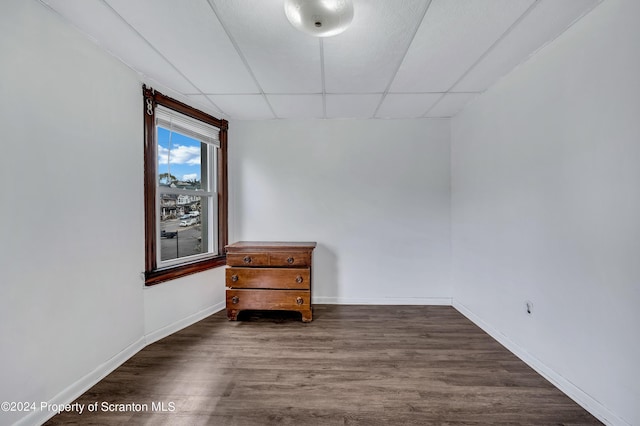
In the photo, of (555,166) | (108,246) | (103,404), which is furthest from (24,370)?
(555,166)

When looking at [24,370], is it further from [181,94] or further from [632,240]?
[632,240]

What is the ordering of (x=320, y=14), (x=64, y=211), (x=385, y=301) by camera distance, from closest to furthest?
1. (x=320, y=14)
2. (x=64, y=211)
3. (x=385, y=301)

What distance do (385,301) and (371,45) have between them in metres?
2.63

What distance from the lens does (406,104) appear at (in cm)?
255

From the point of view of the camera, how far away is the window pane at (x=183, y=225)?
7.64 ft

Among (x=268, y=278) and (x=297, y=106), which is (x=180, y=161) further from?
(x=268, y=278)

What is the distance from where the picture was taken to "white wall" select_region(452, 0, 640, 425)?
1210mm

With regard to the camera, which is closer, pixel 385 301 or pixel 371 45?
pixel 371 45

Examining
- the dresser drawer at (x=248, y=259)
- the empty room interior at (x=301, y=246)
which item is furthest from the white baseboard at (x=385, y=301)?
the dresser drawer at (x=248, y=259)

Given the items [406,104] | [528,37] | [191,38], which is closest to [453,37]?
[528,37]

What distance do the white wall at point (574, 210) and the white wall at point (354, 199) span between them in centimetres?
70

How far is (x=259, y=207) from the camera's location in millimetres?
3002

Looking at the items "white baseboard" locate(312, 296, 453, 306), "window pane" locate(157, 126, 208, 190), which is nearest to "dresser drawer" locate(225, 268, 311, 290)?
"white baseboard" locate(312, 296, 453, 306)

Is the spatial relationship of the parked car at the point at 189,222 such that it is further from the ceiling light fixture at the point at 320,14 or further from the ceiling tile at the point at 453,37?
the ceiling tile at the point at 453,37
